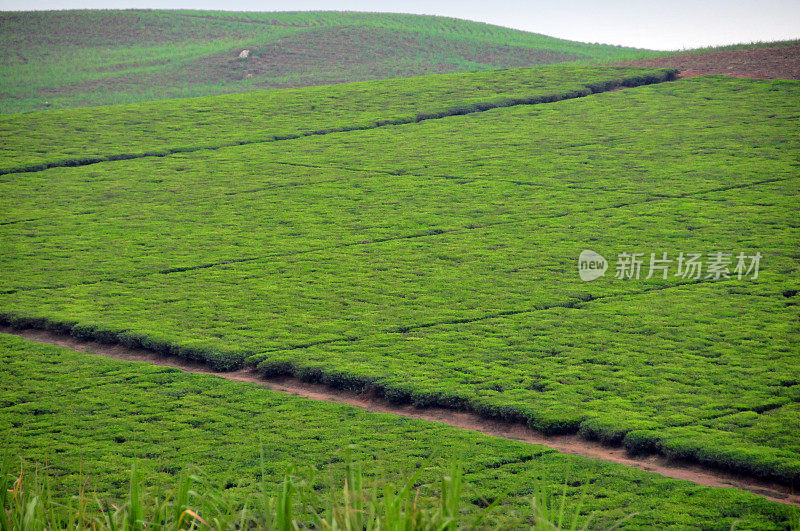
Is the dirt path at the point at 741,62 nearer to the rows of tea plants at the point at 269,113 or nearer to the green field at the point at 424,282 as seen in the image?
the green field at the point at 424,282

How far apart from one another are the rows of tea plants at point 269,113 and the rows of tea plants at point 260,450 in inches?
760

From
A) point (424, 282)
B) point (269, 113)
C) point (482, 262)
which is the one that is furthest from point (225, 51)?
point (424, 282)

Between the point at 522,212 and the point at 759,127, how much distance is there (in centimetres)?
1101

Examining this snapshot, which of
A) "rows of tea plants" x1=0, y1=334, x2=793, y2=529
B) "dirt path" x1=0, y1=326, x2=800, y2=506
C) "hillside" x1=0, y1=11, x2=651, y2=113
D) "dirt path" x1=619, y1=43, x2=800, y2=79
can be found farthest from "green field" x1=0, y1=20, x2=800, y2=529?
"hillside" x1=0, y1=11, x2=651, y2=113

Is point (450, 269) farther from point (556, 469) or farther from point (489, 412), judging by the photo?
point (556, 469)

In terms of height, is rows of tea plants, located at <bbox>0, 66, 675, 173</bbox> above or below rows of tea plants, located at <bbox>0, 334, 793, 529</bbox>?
above

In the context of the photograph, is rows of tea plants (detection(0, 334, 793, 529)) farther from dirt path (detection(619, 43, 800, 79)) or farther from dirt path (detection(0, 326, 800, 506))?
dirt path (detection(619, 43, 800, 79))

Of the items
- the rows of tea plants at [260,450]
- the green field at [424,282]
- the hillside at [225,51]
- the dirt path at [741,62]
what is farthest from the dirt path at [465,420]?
the hillside at [225,51]

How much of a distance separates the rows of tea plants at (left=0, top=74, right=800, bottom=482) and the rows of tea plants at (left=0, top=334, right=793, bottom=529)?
0.88m

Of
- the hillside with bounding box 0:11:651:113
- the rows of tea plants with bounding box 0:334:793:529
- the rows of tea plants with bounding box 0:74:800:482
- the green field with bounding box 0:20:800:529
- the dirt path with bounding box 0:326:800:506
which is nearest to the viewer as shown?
the rows of tea plants with bounding box 0:334:793:529

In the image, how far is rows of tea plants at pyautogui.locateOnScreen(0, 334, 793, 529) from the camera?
7754mm

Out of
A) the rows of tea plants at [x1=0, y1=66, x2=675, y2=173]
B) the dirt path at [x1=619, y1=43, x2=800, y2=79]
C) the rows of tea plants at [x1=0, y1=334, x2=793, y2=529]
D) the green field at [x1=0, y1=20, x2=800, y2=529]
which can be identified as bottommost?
the rows of tea plants at [x1=0, y1=334, x2=793, y2=529]

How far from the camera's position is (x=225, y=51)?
2403 inches

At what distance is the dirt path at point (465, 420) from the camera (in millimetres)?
8352
